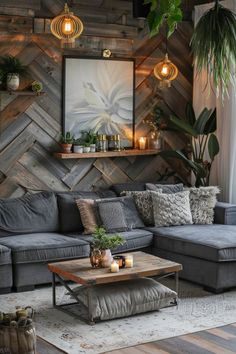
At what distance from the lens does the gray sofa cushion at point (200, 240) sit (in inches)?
229

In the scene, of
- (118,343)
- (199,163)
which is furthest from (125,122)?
(118,343)

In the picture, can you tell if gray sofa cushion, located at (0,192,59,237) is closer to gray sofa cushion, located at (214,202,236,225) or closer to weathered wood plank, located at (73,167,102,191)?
weathered wood plank, located at (73,167,102,191)

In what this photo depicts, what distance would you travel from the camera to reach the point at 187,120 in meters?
7.68

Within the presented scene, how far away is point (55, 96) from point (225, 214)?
216 cm

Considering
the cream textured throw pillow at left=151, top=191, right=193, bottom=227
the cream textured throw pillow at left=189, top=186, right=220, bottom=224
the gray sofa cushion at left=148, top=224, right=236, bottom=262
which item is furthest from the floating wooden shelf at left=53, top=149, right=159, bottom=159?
the gray sofa cushion at left=148, top=224, right=236, bottom=262

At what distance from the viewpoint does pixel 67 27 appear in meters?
6.13

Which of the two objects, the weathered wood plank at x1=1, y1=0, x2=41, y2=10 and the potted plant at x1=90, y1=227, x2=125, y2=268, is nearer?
the potted plant at x1=90, y1=227, x2=125, y2=268

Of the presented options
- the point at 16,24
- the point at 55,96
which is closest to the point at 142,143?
the point at 55,96

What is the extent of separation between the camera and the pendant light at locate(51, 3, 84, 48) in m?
6.12

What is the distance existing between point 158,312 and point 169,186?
84.6 inches

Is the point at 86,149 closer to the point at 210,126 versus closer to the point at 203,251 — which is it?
the point at 210,126

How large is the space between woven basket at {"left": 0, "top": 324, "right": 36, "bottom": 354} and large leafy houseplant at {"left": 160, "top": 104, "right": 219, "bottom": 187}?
4217 mm

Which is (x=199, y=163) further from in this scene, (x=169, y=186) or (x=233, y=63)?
(x=233, y=63)

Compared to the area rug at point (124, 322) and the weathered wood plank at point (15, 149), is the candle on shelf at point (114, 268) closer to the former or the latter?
the area rug at point (124, 322)
